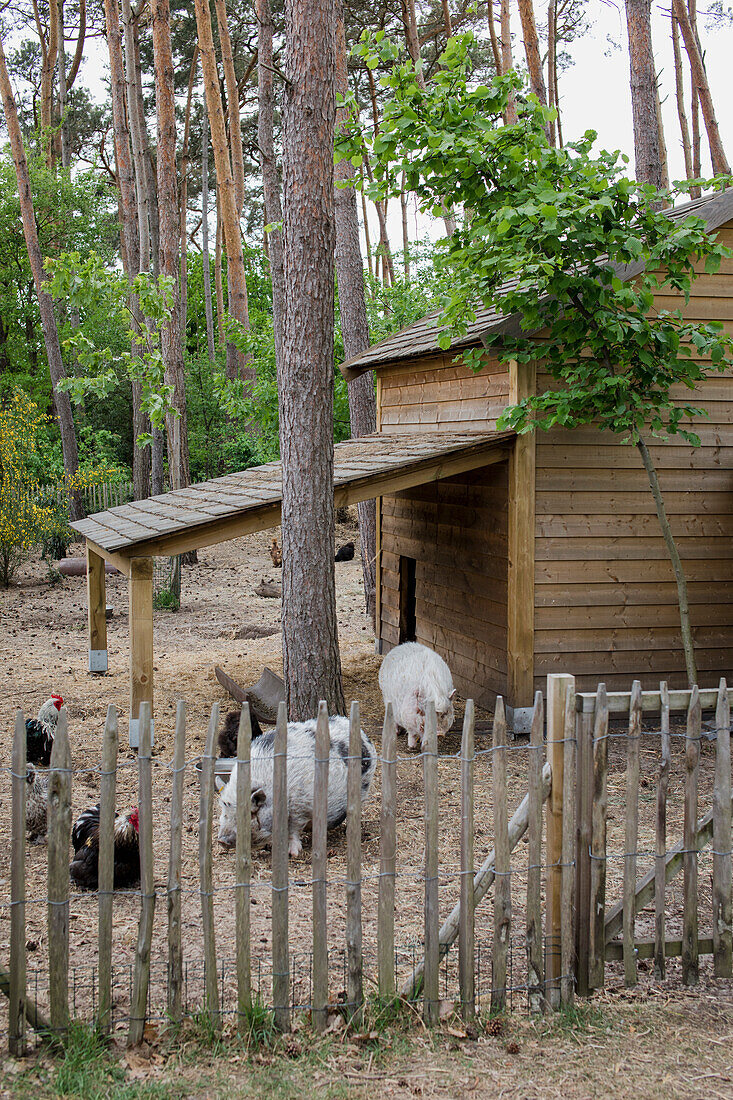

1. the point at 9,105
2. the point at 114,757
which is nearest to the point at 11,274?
the point at 9,105

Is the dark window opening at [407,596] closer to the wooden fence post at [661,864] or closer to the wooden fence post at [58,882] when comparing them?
the wooden fence post at [661,864]

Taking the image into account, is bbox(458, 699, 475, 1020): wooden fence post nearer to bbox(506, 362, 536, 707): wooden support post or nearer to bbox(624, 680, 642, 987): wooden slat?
bbox(624, 680, 642, 987): wooden slat

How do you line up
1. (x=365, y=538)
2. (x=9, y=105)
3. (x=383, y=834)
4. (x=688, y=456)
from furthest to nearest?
(x=9, y=105) < (x=365, y=538) < (x=688, y=456) < (x=383, y=834)

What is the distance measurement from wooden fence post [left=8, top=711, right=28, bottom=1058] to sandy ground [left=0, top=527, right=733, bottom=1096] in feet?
0.76

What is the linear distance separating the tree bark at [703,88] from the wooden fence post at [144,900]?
18.1 m

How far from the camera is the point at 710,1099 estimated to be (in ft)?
10.2

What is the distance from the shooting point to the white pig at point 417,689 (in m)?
7.75

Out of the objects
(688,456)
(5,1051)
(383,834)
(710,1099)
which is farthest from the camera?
(688,456)

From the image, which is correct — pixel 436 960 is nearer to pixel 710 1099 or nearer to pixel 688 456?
pixel 710 1099

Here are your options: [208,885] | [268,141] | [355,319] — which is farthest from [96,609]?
[268,141]

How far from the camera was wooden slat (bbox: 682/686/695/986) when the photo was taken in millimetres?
3789

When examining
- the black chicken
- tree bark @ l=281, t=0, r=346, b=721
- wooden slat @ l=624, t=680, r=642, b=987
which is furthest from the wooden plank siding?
wooden slat @ l=624, t=680, r=642, b=987

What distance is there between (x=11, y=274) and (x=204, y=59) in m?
12.1

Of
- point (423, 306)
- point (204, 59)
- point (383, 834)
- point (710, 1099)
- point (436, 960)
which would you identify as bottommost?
point (710, 1099)
